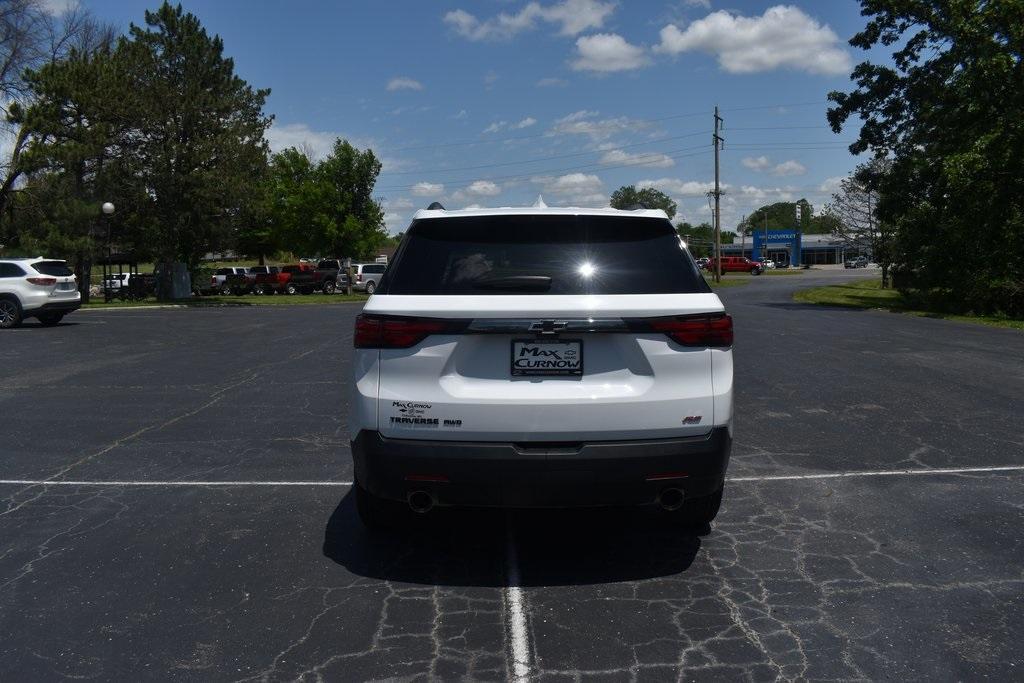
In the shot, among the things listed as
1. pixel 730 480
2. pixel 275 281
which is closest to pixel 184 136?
pixel 275 281

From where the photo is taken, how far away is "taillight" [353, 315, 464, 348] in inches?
151

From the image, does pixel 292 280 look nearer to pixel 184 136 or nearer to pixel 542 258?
pixel 184 136

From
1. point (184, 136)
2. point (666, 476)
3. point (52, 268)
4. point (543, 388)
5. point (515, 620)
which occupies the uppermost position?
point (184, 136)

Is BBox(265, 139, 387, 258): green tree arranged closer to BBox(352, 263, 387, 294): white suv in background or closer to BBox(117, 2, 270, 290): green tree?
BBox(352, 263, 387, 294): white suv in background

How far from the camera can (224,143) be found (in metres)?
36.9

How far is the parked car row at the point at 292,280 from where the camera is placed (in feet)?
163

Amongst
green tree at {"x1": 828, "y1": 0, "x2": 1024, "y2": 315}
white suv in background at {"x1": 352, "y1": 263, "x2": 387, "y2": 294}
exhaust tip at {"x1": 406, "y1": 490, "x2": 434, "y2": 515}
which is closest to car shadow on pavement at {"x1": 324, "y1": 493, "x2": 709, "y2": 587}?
exhaust tip at {"x1": 406, "y1": 490, "x2": 434, "y2": 515}

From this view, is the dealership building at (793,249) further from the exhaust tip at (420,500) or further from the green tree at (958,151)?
the exhaust tip at (420,500)

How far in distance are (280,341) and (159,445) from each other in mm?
9538

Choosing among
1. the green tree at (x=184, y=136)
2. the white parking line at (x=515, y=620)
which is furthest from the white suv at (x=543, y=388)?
the green tree at (x=184, y=136)

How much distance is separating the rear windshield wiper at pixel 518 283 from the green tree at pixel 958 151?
24805 mm

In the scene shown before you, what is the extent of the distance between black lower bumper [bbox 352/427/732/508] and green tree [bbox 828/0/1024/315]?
24.7 meters

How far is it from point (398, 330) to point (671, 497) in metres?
1.50

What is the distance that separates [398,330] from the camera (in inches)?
152
